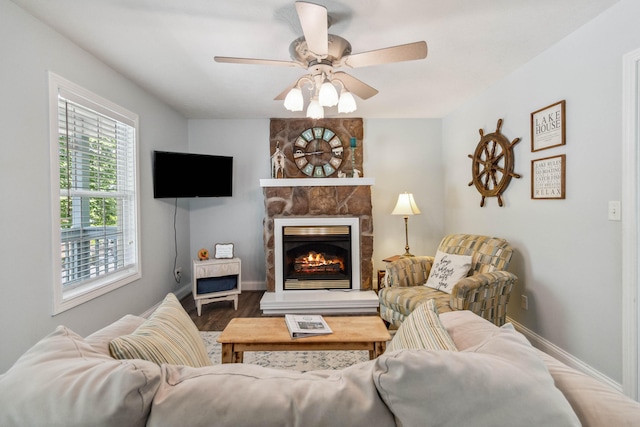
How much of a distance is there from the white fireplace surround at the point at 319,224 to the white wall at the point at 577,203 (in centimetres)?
168

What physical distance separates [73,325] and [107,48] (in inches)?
82.6

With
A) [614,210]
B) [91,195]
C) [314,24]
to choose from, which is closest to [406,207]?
[614,210]

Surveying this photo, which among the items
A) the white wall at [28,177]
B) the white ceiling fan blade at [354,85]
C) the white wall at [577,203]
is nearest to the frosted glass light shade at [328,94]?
the white ceiling fan blade at [354,85]

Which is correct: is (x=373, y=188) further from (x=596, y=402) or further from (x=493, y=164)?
(x=596, y=402)

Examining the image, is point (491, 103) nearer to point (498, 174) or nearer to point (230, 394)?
point (498, 174)

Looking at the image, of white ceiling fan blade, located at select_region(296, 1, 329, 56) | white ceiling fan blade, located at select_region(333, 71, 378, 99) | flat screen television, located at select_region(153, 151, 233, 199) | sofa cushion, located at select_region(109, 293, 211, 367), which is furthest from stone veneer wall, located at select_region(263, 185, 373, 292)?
sofa cushion, located at select_region(109, 293, 211, 367)

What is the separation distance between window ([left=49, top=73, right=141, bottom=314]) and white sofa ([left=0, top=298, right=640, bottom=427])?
1991mm

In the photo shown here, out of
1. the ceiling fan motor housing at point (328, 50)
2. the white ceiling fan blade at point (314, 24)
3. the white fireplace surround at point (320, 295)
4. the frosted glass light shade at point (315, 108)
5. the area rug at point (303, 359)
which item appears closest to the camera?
the white ceiling fan blade at point (314, 24)

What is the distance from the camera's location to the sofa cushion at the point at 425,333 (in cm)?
98

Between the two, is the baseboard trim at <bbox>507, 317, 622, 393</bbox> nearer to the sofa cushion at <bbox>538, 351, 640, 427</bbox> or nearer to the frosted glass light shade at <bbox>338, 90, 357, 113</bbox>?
the sofa cushion at <bbox>538, 351, 640, 427</bbox>

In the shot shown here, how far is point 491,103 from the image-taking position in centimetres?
335

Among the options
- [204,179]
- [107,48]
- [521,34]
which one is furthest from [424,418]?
[204,179]

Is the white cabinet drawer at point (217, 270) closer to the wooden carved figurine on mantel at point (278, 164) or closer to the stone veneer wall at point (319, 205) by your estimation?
the stone veneer wall at point (319, 205)

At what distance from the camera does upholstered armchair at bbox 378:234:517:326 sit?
7.95 ft
